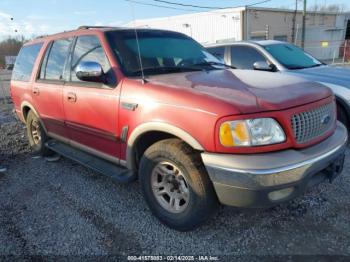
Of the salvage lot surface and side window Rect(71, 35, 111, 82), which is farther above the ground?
side window Rect(71, 35, 111, 82)

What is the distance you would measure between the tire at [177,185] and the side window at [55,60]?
6.54ft

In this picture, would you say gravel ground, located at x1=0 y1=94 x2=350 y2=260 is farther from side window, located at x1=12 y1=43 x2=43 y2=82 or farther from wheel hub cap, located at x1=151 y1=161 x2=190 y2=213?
side window, located at x1=12 y1=43 x2=43 y2=82

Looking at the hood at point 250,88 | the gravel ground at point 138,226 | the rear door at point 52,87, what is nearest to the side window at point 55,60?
the rear door at point 52,87

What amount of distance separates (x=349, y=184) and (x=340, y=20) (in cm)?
4212

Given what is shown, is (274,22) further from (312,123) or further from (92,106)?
(312,123)

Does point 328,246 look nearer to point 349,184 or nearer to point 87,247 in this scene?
point 349,184

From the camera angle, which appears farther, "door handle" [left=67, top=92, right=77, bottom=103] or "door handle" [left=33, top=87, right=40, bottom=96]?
"door handle" [left=33, top=87, right=40, bottom=96]

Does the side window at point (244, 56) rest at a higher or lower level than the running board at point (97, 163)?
higher

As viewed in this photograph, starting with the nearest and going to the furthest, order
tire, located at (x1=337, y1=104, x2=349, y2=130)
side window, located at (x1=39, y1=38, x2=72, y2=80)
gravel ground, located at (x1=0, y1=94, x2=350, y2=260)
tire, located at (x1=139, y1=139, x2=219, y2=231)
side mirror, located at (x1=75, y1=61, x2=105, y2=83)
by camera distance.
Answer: tire, located at (x1=139, y1=139, x2=219, y2=231) → gravel ground, located at (x1=0, y1=94, x2=350, y2=260) → side mirror, located at (x1=75, y1=61, x2=105, y2=83) → side window, located at (x1=39, y1=38, x2=72, y2=80) → tire, located at (x1=337, y1=104, x2=349, y2=130)

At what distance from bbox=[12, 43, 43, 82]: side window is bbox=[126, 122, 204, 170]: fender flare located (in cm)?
276

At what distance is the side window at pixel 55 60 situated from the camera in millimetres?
4246

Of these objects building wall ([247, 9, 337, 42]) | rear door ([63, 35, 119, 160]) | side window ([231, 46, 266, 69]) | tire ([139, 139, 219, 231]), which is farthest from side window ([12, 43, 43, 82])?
building wall ([247, 9, 337, 42])

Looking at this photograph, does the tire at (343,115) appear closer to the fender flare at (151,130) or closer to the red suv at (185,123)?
the red suv at (185,123)

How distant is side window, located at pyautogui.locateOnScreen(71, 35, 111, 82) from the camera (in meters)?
3.54
